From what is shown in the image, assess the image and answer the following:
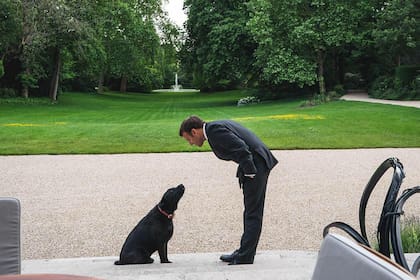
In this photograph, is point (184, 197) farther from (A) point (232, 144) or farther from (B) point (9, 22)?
(B) point (9, 22)

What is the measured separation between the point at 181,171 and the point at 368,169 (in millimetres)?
3525

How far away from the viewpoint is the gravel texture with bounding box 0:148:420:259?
18.4 ft

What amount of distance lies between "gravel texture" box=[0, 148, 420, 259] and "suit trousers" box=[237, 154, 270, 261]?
1159mm

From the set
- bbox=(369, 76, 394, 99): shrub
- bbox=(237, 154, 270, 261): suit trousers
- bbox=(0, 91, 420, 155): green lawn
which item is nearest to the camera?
bbox=(237, 154, 270, 261): suit trousers

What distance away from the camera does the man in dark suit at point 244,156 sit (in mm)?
3854

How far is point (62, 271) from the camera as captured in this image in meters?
3.96

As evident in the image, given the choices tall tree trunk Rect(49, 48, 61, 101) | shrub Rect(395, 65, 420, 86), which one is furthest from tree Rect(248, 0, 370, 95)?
tall tree trunk Rect(49, 48, 61, 101)

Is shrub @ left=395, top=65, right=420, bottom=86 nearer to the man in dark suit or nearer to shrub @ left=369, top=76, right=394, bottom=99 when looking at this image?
shrub @ left=369, top=76, right=394, bottom=99

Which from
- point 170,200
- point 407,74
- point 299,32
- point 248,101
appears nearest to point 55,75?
point 248,101

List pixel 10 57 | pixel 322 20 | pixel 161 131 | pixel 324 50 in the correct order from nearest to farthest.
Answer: pixel 161 131, pixel 322 20, pixel 324 50, pixel 10 57

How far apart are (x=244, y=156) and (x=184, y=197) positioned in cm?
390

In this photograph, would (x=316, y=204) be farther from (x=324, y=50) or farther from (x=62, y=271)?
(x=324, y=50)

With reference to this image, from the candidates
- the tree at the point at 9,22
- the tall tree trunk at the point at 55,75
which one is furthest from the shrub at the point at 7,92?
the tree at the point at 9,22

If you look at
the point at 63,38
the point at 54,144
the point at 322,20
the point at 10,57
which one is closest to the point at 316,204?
the point at 54,144
